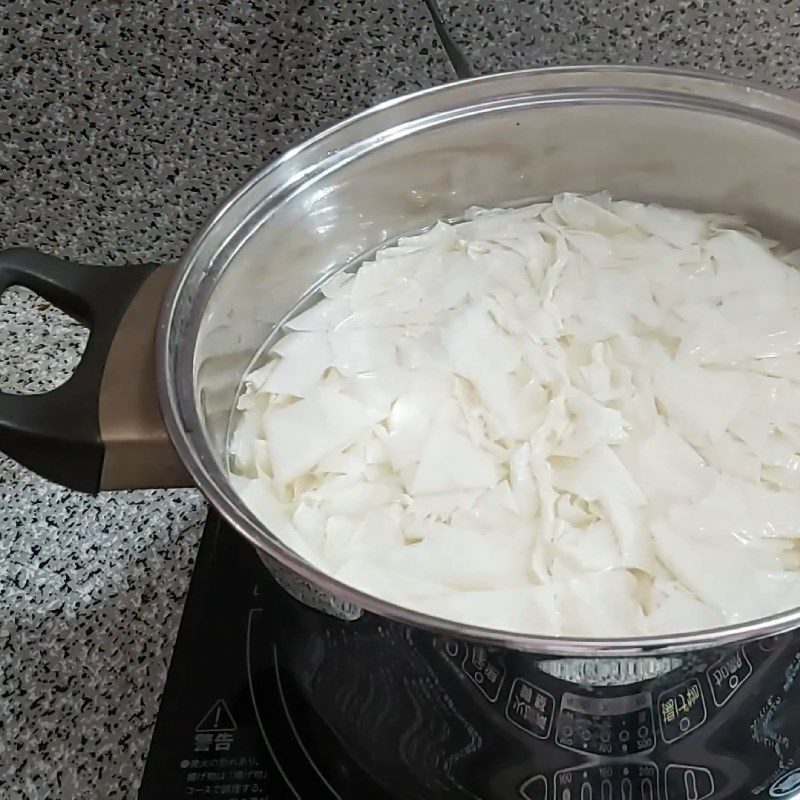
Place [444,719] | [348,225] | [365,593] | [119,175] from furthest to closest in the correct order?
1. [119,175]
2. [348,225]
3. [444,719]
4. [365,593]

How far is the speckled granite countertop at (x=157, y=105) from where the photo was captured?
0.72 meters

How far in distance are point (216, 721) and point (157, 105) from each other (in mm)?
549

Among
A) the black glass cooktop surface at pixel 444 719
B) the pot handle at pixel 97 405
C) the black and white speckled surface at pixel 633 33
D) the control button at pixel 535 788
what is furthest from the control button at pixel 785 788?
the black and white speckled surface at pixel 633 33

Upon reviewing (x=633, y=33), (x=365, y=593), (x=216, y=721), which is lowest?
(x=216, y=721)

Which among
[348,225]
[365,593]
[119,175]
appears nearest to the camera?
[365,593]

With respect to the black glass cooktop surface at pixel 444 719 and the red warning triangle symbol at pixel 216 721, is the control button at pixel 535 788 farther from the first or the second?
the red warning triangle symbol at pixel 216 721

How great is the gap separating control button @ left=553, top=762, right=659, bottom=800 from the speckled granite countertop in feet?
1.03

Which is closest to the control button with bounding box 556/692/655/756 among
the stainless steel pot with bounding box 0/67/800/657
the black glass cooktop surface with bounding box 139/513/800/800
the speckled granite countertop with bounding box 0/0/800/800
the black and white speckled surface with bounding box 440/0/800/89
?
the black glass cooktop surface with bounding box 139/513/800/800

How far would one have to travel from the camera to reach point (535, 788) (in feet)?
1.83

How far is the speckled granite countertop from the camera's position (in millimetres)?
724

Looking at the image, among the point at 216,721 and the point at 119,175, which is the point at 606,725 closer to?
the point at 216,721

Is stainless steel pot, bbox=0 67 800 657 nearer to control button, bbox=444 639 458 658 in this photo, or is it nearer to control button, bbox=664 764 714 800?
control button, bbox=444 639 458 658

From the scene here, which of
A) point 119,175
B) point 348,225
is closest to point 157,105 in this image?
point 119,175

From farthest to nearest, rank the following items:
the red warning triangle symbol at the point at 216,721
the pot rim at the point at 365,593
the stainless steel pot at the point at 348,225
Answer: the red warning triangle symbol at the point at 216,721 < the stainless steel pot at the point at 348,225 < the pot rim at the point at 365,593
